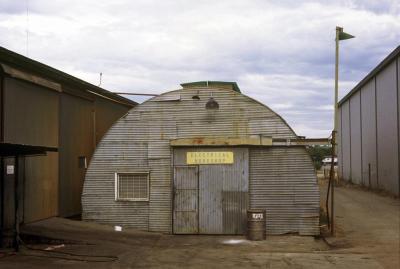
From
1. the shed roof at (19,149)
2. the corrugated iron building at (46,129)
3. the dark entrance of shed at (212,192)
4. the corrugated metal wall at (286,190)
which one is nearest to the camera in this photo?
the shed roof at (19,149)

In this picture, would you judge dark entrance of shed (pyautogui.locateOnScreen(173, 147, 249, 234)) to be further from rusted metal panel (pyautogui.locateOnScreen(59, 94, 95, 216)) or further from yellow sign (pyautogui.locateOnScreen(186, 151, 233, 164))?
rusted metal panel (pyautogui.locateOnScreen(59, 94, 95, 216))

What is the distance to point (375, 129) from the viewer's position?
35.9 m

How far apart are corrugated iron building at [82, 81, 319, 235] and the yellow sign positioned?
0.03 meters

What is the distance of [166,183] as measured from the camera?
706 inches

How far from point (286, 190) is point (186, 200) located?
3.13m

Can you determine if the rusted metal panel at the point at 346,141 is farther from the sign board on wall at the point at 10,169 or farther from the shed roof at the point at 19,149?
the shed roof at the point at 19,149

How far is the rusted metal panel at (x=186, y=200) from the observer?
17.6m

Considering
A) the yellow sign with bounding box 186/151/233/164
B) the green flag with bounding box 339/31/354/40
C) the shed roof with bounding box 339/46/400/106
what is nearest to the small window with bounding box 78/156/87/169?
the yellow sign with bounding box 186/151/233/164

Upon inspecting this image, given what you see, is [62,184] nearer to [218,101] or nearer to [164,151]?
[164,151]

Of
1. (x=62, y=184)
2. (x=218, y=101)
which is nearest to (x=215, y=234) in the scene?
(x=218, y=101)

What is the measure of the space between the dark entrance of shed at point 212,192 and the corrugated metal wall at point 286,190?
1.43 feet

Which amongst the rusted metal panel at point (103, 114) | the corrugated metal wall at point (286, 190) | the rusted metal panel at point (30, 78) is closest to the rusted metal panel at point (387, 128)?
the corrugated metal wall at point (286, 190)

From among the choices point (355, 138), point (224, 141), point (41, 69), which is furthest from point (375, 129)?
point (41, 69)

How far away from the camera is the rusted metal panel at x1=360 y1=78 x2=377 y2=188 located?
3659 cm
